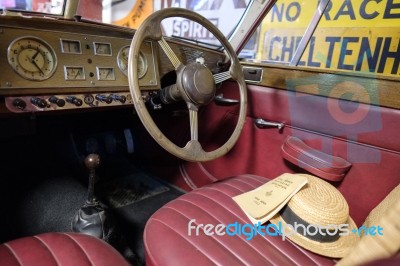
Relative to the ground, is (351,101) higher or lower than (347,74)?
lower

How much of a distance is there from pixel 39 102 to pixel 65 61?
6.5 inches

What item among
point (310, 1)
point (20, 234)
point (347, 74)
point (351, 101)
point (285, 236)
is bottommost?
point (20, 234)

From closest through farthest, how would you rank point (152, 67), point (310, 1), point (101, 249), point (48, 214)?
point (101, 249), point (152, 67), point (48, 214), point (310, 1)

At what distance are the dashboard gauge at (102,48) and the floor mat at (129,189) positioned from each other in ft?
3.10

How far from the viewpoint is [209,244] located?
730 millimetres

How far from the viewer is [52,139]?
5.73 feet

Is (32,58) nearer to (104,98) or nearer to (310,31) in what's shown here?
(104,98)

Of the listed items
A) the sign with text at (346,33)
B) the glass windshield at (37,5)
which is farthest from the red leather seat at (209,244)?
the sign with text at (346,33)

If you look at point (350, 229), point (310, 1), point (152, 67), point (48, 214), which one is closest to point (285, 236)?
point (350, 229)

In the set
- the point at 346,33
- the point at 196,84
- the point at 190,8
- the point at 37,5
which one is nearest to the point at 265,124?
the point at 196,84

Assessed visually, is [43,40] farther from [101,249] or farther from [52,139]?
[52,139]

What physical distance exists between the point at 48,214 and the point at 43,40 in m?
0.85

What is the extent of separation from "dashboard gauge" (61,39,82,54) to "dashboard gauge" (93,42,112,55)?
0.06m

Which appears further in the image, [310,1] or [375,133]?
[310,1]
